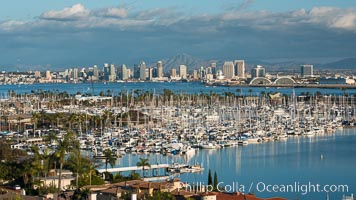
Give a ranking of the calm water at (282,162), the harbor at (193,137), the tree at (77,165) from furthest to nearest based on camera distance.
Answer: the harbor at (193,137)
the calm water at (282,162)
the tree at (77,165)

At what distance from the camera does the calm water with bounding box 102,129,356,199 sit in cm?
3131

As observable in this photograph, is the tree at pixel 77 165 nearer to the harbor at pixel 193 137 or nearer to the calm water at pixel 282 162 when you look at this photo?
the harbor at pixel 193 137

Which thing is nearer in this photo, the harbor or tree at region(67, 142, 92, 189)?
tree at region(67, 142, 92, 189)

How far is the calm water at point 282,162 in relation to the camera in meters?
31.3

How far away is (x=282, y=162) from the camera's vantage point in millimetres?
37781

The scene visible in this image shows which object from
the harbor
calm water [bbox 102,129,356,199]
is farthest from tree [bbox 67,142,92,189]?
calm water [bbox 102,129,356,199]

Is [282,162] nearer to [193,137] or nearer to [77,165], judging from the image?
[193,137]

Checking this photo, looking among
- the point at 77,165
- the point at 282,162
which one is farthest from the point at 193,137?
the point at 77,165

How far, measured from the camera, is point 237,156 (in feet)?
131

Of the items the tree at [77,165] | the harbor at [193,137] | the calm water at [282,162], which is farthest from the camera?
the harbor at [193,137]

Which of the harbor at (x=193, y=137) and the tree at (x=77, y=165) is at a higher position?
the tree at (x=77, y=165)

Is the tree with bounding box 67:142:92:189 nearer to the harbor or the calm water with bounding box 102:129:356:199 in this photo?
the harbor

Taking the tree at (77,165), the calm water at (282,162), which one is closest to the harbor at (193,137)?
the calm water at (282,162)

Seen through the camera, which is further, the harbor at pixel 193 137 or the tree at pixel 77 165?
the harbor at pixel 193 137
